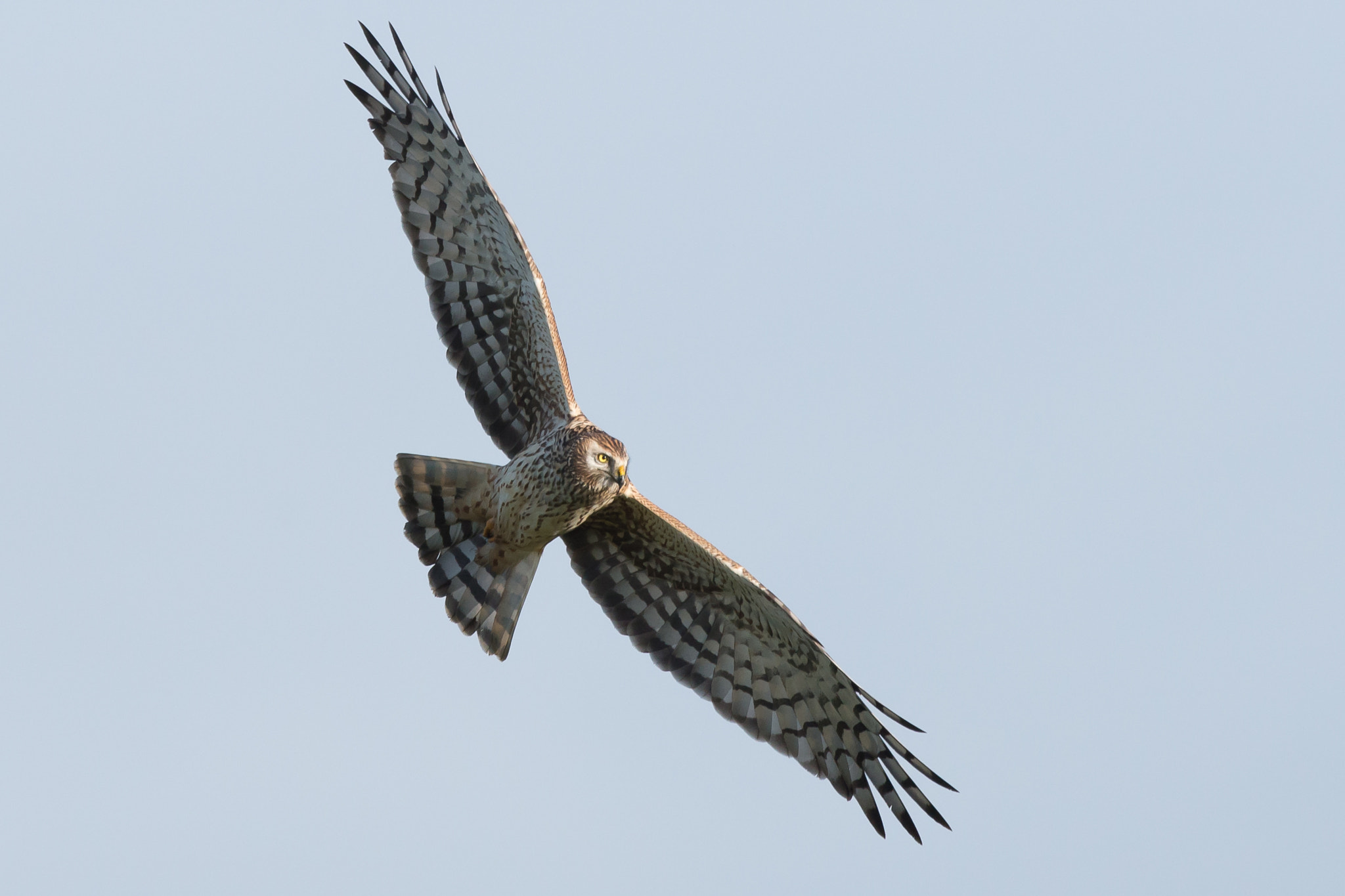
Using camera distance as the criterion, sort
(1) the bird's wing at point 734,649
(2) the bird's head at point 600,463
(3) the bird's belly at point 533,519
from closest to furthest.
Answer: (2) the bird's head at point 600,463, (3) the bird's belly at point 533,519, (1) the bird's wing at point 734,649

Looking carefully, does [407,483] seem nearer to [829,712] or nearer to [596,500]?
[596,500]

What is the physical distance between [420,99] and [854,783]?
428cm

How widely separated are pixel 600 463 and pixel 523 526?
62 centimetres

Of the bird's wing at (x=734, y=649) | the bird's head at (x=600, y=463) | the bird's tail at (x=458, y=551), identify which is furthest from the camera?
the bird's wing at (x=734, y=649)

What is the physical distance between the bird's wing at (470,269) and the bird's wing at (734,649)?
0.75 meters

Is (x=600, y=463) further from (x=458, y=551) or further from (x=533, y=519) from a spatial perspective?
(x=458, y=551)

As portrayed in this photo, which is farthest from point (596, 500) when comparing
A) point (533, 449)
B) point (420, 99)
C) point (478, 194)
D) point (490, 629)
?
point (420, 99)

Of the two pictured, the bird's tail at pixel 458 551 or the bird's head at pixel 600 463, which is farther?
the bird's tail at pixel 458 551

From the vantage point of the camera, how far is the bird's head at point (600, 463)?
9.15 metres

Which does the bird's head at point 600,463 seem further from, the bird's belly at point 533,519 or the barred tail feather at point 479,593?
the barred tail feather at point 479,593

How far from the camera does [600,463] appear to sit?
918cm

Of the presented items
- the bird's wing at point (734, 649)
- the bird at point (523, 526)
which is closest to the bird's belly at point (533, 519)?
the bird at point (523, 526)

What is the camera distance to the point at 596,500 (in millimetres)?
9250

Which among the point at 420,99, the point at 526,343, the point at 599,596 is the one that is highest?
the point at 420,99
